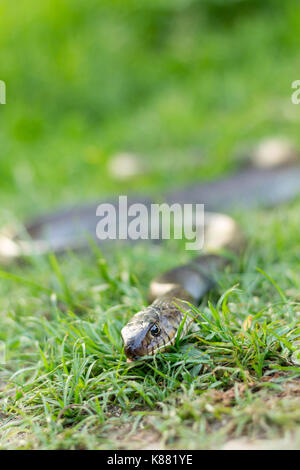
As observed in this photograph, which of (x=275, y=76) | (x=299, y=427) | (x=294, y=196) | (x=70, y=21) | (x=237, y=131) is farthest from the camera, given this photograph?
(x=70, y=21)

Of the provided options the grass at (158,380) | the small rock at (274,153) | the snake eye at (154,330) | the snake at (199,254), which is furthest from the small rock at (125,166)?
the snake eye at (154,330)

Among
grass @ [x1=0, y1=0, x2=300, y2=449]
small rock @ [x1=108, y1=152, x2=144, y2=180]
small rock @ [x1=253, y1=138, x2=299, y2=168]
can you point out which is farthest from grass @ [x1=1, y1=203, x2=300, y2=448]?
small rock @ [x1=108, y1=152, x2=144, y2=180]

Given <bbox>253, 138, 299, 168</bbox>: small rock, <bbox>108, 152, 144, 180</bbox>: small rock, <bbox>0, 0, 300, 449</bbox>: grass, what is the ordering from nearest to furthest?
1. <bbox>0, 0, 300, 449</bbox>: grass
2. <bbox>253, 138, 299, 168</bbox>: small rock
3. <bbox>108, 152, 144, 180</bbox>: small rock

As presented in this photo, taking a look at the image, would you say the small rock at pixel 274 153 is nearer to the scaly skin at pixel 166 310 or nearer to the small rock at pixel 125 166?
the small rock at pixel 125 166

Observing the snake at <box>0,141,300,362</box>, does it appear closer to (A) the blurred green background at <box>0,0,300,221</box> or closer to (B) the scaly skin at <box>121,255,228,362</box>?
(B) the scaly skin at <box>121,255,228,362</box>

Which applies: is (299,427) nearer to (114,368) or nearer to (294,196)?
(114,368)
